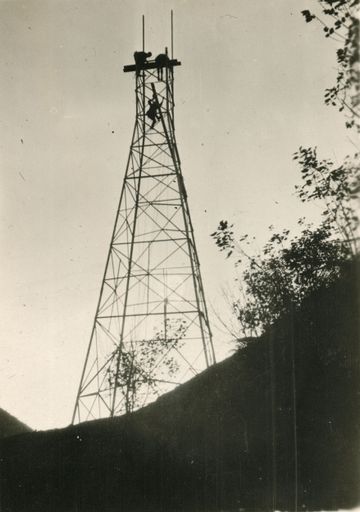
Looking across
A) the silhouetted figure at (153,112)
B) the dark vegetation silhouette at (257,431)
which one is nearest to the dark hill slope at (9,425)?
the dark vegetation silhouette at (257,431)

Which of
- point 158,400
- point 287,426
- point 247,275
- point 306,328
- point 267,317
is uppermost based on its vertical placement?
point 247,275

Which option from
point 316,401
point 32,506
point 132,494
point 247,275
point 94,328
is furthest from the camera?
point 247,275

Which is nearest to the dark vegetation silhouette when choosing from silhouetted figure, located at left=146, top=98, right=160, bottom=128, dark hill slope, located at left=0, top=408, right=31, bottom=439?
silhouetted figure, located at left=146, top=98, right=160, bottom=128

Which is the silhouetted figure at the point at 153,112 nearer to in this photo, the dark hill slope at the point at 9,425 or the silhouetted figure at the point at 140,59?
the silhouetted figure at the point at 140,59

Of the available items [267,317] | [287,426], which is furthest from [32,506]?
[267,317]

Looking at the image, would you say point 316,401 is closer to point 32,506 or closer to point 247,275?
point 247,275

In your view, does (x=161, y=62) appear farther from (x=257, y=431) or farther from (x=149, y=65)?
(x=257, y=431)
